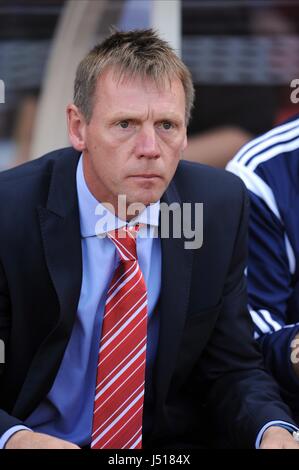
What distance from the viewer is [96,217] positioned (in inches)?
99.6

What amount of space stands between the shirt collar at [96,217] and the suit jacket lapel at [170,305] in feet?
0.25

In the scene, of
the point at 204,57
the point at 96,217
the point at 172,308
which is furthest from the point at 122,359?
the point at 204,57

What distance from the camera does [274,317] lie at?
2.81m

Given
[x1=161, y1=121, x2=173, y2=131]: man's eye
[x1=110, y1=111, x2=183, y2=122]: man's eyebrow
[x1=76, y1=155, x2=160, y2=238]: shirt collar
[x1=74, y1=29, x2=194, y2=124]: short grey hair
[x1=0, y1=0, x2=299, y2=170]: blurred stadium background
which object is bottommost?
[x1=76, y1=155, x2=160, y2=238]: shirt collar

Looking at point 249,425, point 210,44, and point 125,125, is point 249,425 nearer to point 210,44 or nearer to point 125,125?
point 125,125

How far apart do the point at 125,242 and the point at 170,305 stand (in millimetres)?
180

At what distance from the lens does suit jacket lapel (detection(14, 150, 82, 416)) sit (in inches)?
96.7

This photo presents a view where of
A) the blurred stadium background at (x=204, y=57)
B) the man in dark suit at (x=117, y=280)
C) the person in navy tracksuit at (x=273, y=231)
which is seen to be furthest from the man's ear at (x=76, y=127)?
the blurred stadium background at (x=204, y=57)

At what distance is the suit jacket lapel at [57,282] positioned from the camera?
2.46 meters

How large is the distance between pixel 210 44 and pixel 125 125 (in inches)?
74.2

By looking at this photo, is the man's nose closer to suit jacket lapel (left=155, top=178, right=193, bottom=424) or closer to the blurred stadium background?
suit jacket lapel (left=155, top=178, right=193, bottom=424)

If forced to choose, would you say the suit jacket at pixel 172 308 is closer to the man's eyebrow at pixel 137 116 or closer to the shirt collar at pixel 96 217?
the shirt collar at pixel 96 217

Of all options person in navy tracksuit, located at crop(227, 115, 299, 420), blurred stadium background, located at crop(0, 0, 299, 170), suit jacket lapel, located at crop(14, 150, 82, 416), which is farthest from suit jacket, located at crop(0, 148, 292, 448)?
blurred stadium background, located at crop(0, 0, 299, 170)

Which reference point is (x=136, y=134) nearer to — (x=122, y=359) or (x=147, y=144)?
(x=147, y=144)
